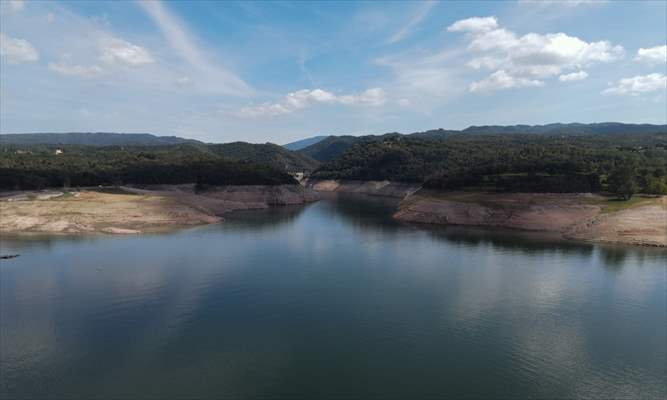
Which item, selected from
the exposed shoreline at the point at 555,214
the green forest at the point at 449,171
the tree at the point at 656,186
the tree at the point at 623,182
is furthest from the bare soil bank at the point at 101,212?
the tree at the point at 656,186

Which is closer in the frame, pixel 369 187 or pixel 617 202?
pixel 617 202

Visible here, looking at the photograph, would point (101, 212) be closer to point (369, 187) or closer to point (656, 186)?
point (656, 186)

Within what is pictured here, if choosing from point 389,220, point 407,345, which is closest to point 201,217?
point 389,220

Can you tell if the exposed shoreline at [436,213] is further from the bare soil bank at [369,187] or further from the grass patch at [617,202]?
the bare soil bank at [369,187]

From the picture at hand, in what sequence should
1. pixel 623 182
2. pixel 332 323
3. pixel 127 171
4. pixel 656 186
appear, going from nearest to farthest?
pixel 332 323 < pixel 623 182 < pixel 656 186 < pixel 127 171

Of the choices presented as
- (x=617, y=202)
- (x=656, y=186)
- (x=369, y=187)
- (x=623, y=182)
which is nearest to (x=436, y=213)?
(x=617, y=202)
